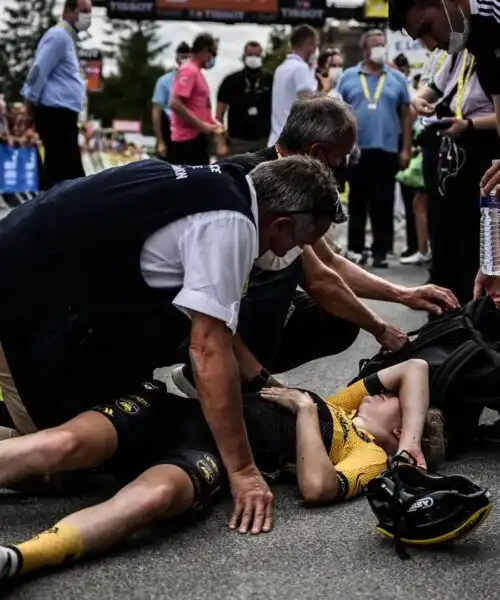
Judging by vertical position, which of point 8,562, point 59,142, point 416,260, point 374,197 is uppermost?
point 59,142

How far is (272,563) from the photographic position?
7.93 feet

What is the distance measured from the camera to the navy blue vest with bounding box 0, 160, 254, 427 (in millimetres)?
2654

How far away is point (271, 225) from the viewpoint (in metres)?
2.68

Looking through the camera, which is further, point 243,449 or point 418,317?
point 418,317

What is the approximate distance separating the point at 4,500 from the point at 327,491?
91cm

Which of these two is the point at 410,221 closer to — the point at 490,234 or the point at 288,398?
the point at 490,234

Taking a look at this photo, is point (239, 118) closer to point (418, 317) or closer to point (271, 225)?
point (418, 317)

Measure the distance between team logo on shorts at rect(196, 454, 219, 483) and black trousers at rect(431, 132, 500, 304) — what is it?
2.23 meters

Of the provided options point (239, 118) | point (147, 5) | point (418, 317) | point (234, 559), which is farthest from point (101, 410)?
point (147, 5)

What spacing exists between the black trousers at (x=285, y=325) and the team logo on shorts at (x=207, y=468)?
0.51 meters

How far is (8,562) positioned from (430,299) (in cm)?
206

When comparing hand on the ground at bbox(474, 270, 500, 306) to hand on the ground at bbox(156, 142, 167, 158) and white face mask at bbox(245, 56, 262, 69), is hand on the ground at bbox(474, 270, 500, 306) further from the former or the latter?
hand on the ground at bbox(156, 142, 167, 158)

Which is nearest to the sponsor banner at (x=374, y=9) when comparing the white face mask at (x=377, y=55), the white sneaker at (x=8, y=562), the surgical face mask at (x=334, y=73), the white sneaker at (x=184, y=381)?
the surgical face mask at (x=334, y=73)

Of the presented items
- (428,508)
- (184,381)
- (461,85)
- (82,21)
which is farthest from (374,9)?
(428,508)
